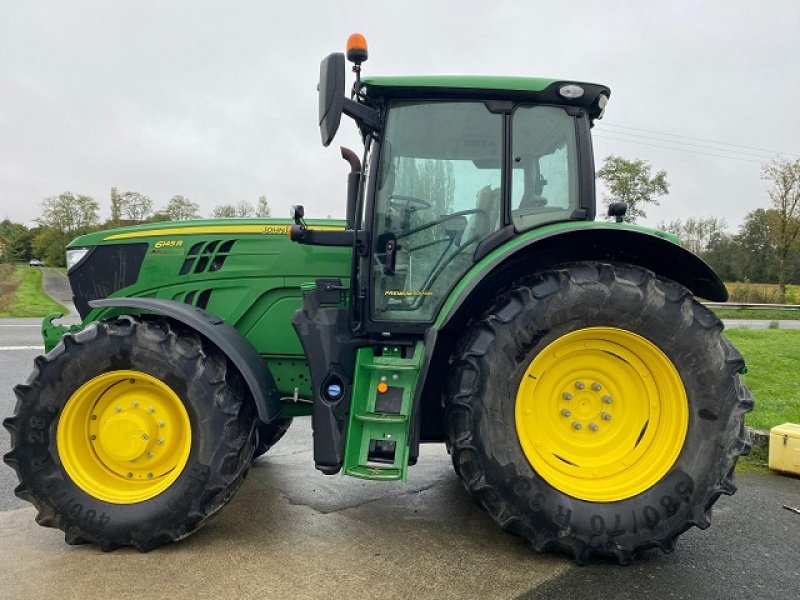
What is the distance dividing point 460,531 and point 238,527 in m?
1.15

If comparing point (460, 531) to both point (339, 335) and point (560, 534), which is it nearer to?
point (560, 534)

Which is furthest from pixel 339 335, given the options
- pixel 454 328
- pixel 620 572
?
pixel 620 572

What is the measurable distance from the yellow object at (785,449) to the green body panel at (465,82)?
2803mm

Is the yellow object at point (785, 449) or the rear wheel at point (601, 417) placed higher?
the rear wheel at point (601, 417)

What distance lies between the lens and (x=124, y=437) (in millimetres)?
2854

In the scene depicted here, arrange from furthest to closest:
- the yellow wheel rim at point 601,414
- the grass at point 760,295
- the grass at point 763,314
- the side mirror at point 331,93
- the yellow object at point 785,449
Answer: the grass at point 760,295 < the grass at point 763,314 < the yellow object at point 785,449 < the yellow wheel rim at point 601,414 < the side mirror at point 331,93

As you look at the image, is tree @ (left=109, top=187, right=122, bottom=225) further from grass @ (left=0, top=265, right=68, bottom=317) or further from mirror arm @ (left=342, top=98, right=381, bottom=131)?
mirror arm @ (left=342, top=98, right=381, bottom=131)

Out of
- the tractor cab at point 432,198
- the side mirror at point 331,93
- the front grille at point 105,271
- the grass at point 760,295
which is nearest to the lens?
the side mirror at point 331,93

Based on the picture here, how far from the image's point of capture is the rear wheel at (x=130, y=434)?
275 centimetres

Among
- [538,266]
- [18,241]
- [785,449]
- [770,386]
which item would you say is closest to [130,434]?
[538,266]

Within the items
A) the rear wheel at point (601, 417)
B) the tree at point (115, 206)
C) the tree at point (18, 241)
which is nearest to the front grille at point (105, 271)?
the rear wheel at point (601, 417)

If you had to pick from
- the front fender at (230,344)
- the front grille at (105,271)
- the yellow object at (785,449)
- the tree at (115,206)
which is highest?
the tree at (115,206)

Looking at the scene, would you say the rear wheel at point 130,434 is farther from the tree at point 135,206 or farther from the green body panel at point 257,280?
the tree at point 135,206

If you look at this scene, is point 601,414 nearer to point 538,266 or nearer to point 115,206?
point 538,266
